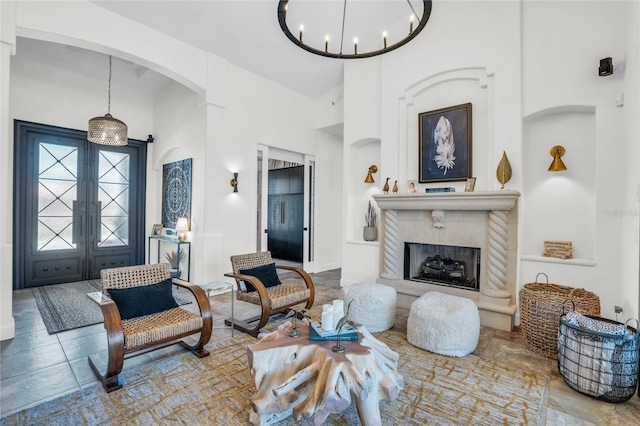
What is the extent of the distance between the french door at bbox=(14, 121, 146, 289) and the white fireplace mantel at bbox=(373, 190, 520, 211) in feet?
17.4

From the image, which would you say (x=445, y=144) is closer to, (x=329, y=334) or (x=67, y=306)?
(x=329, y=334)

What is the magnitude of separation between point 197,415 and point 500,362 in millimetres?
2629

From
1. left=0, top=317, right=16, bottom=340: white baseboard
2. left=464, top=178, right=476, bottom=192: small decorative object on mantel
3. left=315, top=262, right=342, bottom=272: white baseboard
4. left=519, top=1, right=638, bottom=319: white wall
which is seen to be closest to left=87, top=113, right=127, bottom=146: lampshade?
left=0, top=317, right=16, bottom=340: white baseboard

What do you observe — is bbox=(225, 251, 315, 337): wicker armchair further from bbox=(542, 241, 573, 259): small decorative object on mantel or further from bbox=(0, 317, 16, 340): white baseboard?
bbox=(542, 241, 573, 259): small decorative object on mantel

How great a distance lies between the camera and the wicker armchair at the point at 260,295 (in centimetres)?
330

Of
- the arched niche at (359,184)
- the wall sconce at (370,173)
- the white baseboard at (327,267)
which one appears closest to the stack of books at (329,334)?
the arched niche at (359,184)

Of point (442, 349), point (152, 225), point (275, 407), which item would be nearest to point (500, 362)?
point (442, 349)

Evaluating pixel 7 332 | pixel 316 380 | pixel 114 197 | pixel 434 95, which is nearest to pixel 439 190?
pixel 434 95

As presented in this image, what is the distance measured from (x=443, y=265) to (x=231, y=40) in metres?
4.84

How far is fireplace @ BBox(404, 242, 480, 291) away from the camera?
4.30 m

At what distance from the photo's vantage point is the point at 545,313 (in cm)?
298

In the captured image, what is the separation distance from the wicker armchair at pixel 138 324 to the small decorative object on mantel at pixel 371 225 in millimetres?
3093

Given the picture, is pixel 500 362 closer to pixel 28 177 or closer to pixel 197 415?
pixel 197 415

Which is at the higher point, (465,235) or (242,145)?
(242,145)
